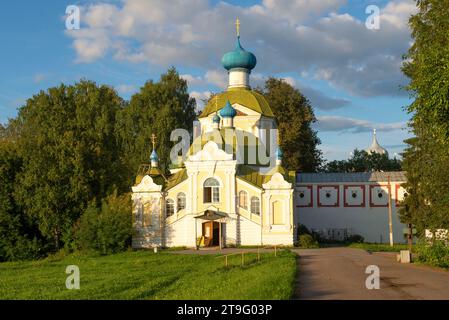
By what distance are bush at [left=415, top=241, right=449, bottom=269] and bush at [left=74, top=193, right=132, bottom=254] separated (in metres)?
17.0

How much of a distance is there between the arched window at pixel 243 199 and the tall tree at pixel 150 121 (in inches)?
618

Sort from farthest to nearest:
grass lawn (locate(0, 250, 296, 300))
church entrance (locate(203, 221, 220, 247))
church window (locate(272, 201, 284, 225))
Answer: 1. church entrance (locate(203, 221, 220, 247))
2. church window (locate(272, 201, 284, 225))
3. grass lawn (locate(0, 250, 296, 300))

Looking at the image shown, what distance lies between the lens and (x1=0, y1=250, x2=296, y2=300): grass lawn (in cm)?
1351

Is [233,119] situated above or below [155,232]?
above

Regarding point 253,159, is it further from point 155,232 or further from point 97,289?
point 97,289

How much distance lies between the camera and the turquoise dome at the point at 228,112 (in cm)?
3928

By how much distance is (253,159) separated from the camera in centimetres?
3838

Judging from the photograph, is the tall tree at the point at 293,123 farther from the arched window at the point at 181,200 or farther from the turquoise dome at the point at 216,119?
the arched window at the point at 181,200

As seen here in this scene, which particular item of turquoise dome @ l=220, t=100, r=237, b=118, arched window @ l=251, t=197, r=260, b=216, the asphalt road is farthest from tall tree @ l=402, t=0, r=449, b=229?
turquoise dome @ l=220, t=100, r=237, b=118

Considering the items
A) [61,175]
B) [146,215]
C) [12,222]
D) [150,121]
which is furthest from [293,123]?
[12,222]

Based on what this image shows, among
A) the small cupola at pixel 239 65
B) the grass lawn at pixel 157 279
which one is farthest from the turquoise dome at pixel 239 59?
the grass lawn at pixel 157 279

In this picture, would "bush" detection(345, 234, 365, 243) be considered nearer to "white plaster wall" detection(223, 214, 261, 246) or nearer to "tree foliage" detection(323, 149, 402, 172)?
"white plaster wall" detection(223, 214, 261, 246)
